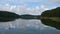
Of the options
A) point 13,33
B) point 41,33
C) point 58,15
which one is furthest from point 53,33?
point 58,15

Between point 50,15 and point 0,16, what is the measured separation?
33.9 ft

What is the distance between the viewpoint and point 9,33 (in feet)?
54.4

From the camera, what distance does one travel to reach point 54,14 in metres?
42.3

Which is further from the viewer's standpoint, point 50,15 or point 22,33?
point 50,15

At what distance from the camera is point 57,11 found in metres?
42.9

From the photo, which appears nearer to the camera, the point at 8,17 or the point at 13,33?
the point at 13,33

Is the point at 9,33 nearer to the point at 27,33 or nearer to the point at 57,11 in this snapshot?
the point at 27,33

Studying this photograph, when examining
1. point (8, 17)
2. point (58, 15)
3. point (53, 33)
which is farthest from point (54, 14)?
point (53, 33)

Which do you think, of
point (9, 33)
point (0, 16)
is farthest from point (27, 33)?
point (0, 16)

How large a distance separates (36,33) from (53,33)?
151 cm

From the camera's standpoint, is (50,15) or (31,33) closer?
(31,33)

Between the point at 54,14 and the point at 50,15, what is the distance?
854 millimetres

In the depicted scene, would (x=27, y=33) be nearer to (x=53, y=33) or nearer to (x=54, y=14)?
(x=53, y=33)

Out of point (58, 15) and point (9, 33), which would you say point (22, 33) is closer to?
point (9, 33)
